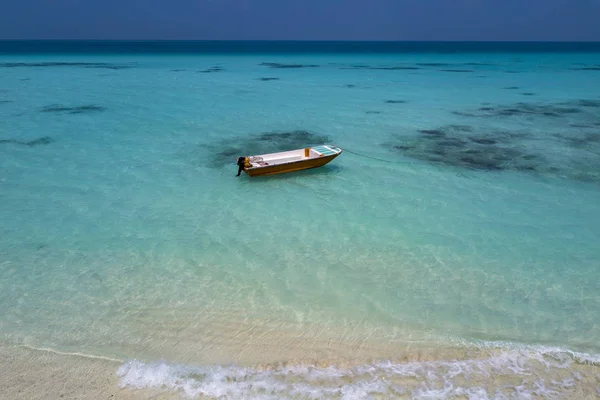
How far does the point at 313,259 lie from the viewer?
9023 mm

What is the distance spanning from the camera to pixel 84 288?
7.95 metres

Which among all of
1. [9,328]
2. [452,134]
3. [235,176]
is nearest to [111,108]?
[235,176]

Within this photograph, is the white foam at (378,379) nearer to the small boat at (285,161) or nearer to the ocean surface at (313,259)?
the ocean surface at (313,259)

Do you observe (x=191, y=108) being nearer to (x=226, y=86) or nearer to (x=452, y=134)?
(x=226, y=86)

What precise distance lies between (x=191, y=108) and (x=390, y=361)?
20.9m

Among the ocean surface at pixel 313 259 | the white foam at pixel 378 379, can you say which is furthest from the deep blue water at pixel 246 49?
the white foam at pixel 378 379

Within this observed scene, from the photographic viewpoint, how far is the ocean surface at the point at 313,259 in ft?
20.7

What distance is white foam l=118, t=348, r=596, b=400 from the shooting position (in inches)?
230

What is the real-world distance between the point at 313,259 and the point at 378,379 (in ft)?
10.9

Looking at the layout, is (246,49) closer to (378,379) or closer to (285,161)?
(285,161)

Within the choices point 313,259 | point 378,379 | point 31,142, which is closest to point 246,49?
point 31,142

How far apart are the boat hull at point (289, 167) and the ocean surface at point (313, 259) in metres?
0.25

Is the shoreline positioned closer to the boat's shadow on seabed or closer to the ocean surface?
the ocean surface

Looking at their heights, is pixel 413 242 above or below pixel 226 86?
below
